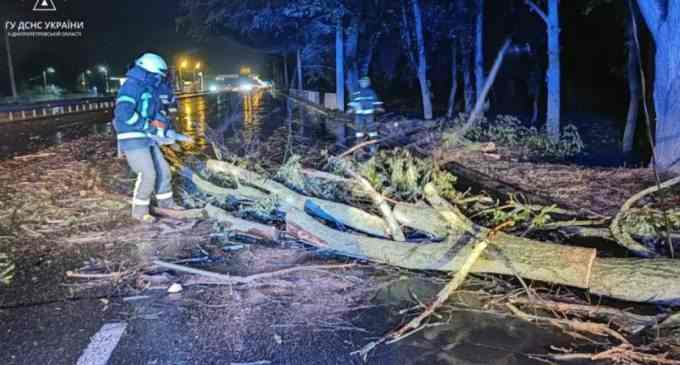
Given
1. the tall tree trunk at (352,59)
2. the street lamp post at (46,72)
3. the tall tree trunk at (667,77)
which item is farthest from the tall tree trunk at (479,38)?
the street lamp post at (46,72)

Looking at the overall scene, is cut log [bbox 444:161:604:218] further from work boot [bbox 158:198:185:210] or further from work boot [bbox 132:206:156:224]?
work boot [bbox 132:206:156:224]

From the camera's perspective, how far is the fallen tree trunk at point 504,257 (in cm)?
330

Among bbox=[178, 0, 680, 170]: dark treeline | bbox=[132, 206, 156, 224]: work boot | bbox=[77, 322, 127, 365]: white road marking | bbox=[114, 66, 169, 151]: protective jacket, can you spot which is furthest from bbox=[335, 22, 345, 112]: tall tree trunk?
bbox=[77, 322, 127, 365]: white road marking

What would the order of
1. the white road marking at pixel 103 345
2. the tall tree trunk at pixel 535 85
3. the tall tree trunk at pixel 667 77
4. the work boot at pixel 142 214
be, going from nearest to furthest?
1. the white road marking at pixel 103 345
2. the work boot at pixel 142 214
3. the tall tree trunk at pixel 667 77
4. the tall tree trunk at pixel 535 85

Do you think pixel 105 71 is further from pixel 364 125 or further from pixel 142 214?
pixel 142 214

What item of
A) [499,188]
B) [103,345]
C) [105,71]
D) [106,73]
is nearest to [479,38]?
[499,188]

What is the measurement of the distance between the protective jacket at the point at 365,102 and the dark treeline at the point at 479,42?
12.9 ft

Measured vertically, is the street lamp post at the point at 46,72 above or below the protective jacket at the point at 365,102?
above

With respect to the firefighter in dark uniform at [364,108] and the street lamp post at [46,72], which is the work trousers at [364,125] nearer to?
the firefighter in dark uniform at [364,108]

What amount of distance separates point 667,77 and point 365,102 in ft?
17.8

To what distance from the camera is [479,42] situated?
14062 millimetres

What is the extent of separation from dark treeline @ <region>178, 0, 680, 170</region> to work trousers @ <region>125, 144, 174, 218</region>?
22.4 ft

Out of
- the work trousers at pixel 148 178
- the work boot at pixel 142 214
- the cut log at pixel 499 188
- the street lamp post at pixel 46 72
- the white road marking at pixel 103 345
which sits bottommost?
the white road marking at pixel 103 345

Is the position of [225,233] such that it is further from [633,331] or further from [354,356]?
[633,331]
